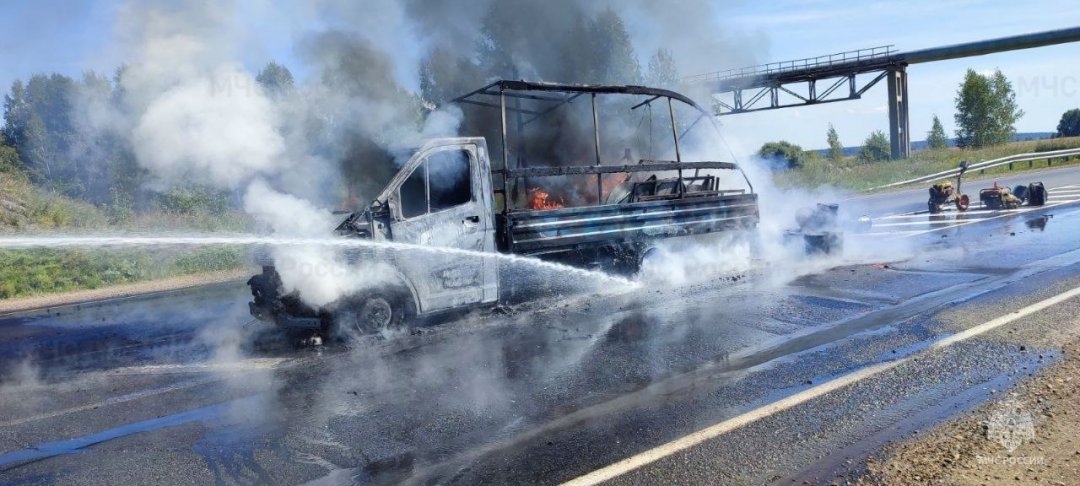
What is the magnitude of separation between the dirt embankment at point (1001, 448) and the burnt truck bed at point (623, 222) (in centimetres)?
472

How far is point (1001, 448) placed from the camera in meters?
3.83

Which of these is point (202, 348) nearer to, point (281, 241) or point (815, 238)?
point (281, 241)

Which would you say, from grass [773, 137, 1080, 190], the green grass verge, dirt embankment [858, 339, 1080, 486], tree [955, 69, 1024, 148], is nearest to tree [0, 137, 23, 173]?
the green grass verge

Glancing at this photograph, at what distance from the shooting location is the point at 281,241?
6617 millimetres

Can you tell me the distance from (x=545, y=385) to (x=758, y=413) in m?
1.63

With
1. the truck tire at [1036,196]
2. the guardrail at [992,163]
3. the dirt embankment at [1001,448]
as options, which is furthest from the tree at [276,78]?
the guardrail at [992,163]

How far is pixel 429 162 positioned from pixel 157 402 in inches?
132

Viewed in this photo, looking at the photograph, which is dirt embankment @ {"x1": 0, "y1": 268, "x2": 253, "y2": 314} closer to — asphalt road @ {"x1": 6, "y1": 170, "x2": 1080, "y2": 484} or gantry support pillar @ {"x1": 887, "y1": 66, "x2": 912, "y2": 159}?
asphalt road @ {"x1": 6, "y1": 170, "x2": 1080, "y2": 484}

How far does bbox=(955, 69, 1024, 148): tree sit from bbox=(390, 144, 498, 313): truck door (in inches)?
2090

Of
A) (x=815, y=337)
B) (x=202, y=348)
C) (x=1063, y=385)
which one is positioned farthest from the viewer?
(x=202, y=348)

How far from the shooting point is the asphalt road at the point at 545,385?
407 cm

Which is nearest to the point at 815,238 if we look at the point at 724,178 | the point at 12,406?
the point at 724,178

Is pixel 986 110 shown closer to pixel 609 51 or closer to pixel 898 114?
pixel 898 114

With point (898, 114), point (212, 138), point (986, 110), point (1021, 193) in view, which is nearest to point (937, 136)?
point (986, 110)
